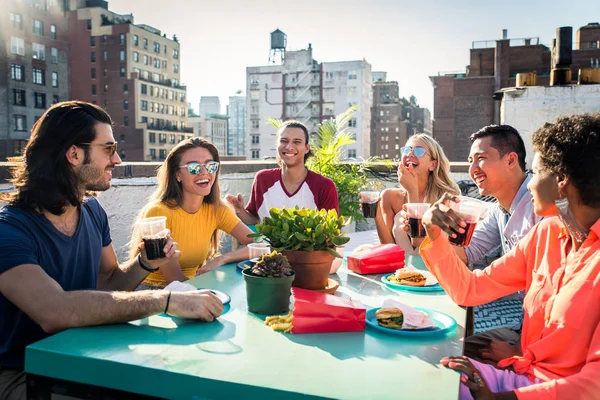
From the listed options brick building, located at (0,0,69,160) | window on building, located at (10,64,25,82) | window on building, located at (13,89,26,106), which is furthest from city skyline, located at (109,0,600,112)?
window on building, located at (13,89,26,106)

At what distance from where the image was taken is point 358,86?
226 feet

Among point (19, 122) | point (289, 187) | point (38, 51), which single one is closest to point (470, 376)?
point (289, 187)

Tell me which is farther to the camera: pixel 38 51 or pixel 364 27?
pixel 38 51

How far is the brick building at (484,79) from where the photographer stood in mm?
37406

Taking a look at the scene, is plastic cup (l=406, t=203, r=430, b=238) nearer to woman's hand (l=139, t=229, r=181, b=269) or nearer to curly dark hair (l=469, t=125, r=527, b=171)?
curly dark hair (l=469, t=125, r=527, b=171)

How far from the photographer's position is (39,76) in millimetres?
56344

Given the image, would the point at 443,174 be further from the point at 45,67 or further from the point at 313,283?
the point at 45,67

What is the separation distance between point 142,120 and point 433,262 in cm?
7091

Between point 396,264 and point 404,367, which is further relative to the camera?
point 396,264

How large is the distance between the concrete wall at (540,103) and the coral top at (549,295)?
5.68 meters

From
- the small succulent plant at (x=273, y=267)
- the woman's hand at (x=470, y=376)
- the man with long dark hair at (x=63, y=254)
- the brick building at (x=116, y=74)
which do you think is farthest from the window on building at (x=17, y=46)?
the woman's hand at (x=470, y=376)

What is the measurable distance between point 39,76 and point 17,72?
10.2 ft

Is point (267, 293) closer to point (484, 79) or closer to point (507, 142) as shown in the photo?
point (507, 142)

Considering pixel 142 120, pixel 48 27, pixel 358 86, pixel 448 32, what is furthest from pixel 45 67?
pixel 448 32
